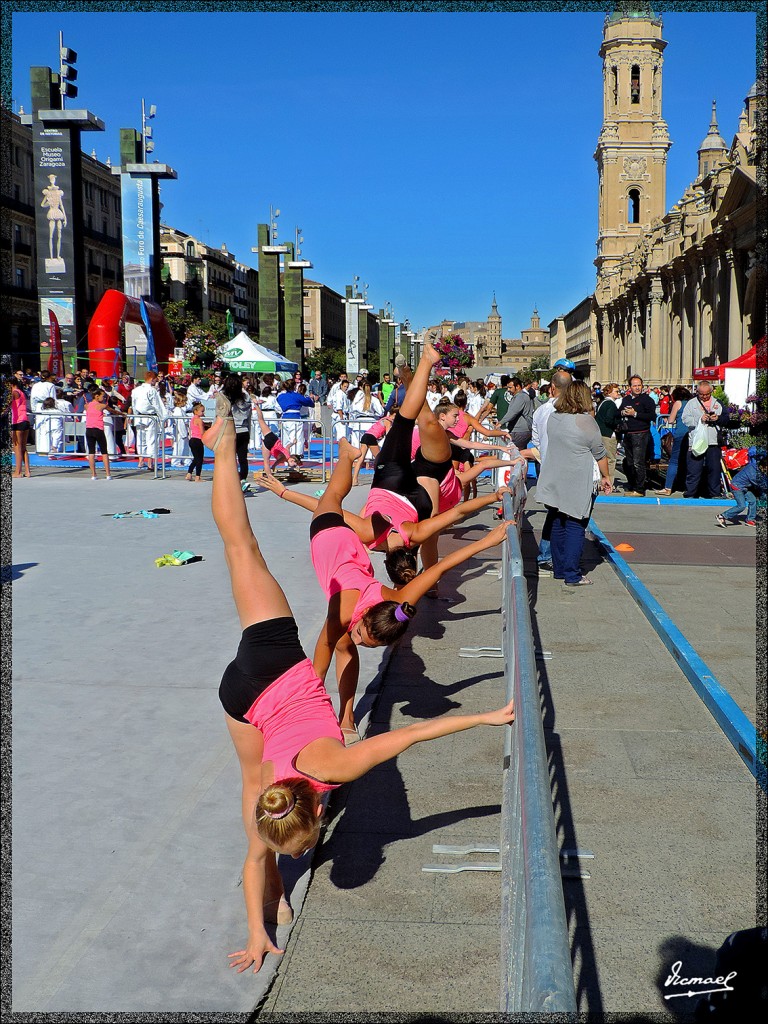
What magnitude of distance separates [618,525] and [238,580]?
1020cm

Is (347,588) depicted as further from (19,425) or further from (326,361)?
(326,361)

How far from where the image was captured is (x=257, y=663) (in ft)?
11.6

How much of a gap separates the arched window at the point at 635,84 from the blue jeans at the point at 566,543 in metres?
105

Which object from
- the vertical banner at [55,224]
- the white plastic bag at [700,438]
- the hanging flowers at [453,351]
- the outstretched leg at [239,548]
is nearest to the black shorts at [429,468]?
the outstretched leg at [239,548]

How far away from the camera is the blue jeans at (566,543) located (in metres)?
9.13

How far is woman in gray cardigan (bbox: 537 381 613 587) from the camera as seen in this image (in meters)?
8.93

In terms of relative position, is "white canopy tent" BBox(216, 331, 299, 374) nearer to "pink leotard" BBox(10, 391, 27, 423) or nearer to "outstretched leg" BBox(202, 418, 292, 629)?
"pink leotard" BBox(10, 391, 27, 423)

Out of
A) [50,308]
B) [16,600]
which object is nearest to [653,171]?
[50,308]

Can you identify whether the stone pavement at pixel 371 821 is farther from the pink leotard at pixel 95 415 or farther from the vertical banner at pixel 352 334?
the vertical banner at pixel 352 334

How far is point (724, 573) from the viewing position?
32.8 ft

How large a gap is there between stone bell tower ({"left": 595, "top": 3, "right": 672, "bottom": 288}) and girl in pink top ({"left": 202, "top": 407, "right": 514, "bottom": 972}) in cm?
Answer: 10365

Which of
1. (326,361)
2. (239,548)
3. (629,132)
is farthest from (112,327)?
(629,132)

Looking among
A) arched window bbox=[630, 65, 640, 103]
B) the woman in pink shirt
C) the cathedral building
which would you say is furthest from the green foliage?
the woman in pink shirt

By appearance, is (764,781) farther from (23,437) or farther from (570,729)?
(23,437)
